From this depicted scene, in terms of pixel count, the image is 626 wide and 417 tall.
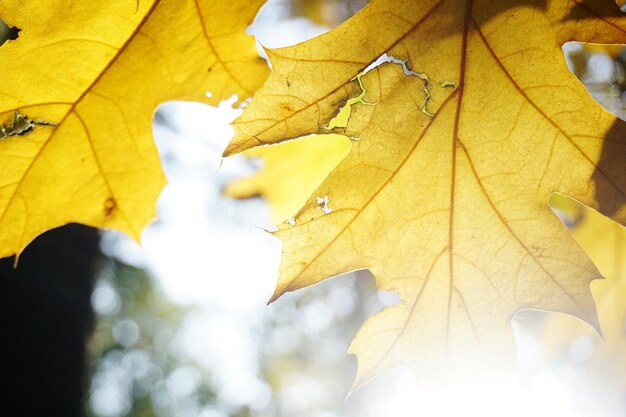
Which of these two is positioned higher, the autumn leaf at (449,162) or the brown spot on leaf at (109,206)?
the autumn leaf at (449,162)

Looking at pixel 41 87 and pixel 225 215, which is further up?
pixel 41 87

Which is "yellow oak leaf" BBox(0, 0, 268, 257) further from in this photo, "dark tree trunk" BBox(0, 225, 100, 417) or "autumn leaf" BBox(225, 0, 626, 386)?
"dark tree trunk" BBox(0, 225, 100, 417)

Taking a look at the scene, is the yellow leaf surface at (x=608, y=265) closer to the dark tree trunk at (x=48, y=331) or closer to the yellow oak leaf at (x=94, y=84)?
the yellow oak leaf at (x=94, y=84)

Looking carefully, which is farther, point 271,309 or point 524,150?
point 271,309

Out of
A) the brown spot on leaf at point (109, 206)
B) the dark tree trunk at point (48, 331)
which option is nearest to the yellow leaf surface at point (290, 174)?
the brown spot on leaf at point (109, 206)

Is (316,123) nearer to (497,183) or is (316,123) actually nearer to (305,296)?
(497,183)

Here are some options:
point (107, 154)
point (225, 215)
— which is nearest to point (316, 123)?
point (107, 154)

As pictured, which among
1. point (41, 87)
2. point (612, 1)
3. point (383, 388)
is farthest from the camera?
point (383, 388)
